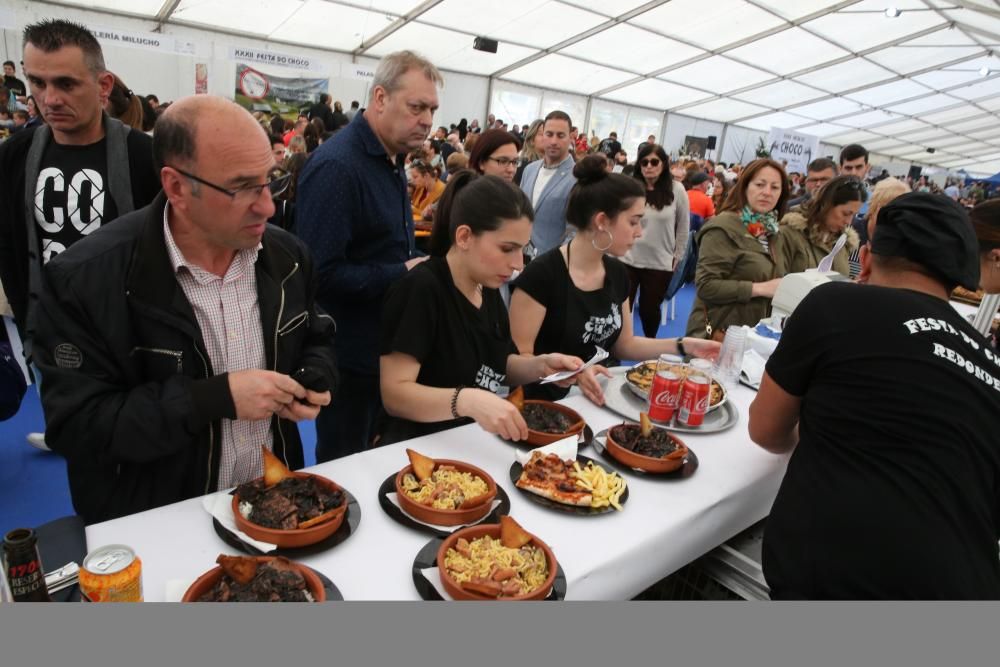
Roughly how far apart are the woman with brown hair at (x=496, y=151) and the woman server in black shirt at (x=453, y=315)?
1829mm

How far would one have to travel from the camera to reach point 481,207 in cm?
174

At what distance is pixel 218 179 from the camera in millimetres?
1229

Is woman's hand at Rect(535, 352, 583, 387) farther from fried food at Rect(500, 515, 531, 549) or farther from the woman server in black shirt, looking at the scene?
fried food at Rect(500, 515, 531, 549)

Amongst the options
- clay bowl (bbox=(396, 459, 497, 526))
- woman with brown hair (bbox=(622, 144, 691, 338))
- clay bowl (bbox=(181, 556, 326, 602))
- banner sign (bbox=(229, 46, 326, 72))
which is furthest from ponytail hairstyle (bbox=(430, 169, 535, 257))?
banner sign (bbox=(229, 46, 326, 72))

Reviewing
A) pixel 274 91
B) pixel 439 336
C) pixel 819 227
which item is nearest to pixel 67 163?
pixel 439 336

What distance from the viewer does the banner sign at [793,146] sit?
955cm

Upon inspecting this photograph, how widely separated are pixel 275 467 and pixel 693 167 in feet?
24.0

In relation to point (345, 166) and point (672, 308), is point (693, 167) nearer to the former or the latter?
point (672, 308)

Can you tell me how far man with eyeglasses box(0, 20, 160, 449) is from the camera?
1873mm

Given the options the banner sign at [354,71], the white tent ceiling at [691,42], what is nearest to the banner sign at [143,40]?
the white tent ceiling at [691,42]

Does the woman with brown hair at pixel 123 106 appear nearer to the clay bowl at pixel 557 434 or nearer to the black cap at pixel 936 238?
the clay bowl at pixel 557 434

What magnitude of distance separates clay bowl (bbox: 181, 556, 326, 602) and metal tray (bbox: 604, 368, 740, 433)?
116 cm

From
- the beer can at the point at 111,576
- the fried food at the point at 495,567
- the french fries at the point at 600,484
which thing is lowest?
the fried food at the point at 495,567

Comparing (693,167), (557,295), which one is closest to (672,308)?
(693,167)
